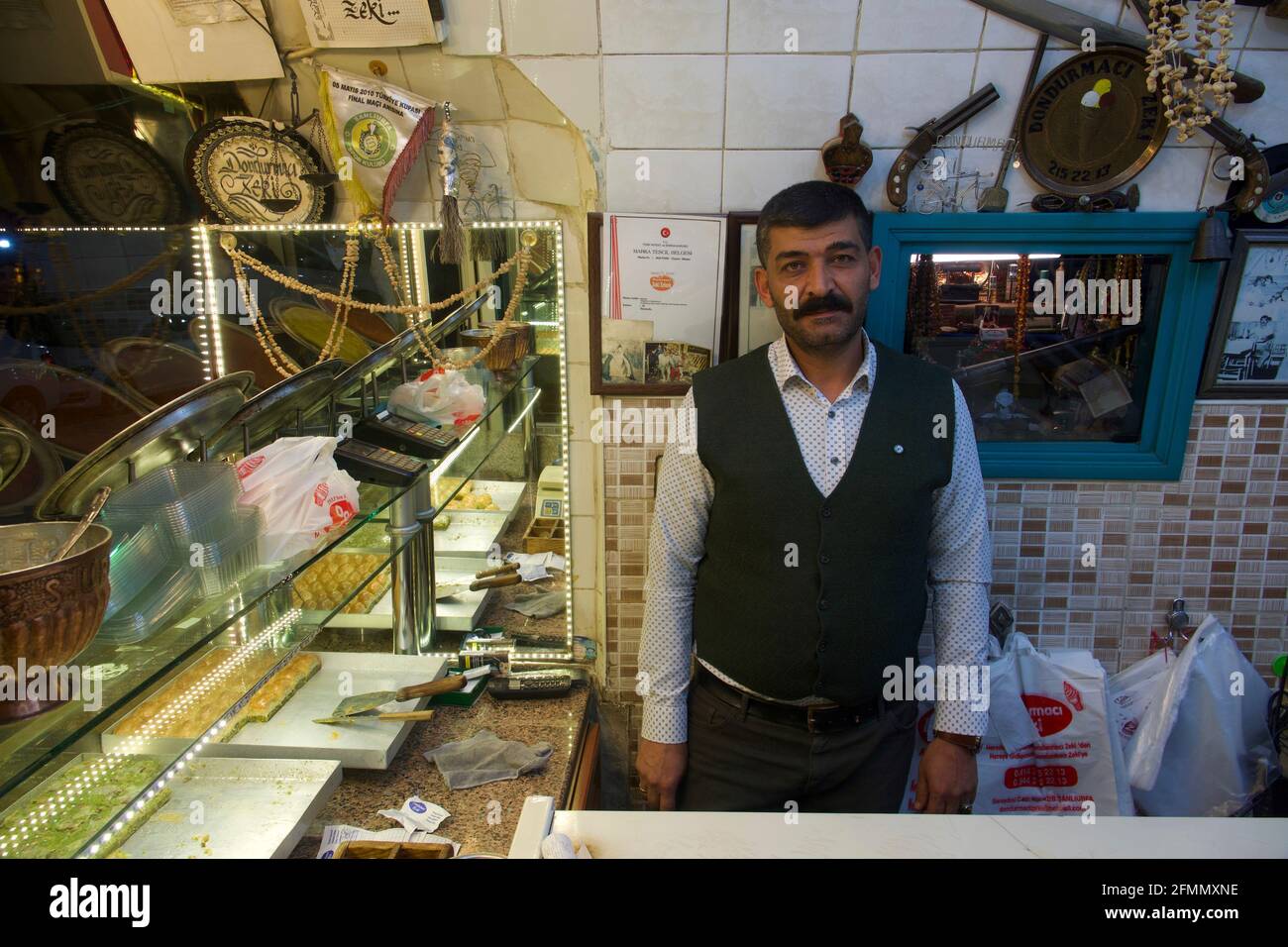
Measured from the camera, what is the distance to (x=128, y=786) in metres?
1.33

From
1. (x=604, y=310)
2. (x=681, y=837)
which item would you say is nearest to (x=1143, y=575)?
(x=604, y=310)

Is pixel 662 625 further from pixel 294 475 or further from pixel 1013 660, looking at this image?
pixel 1013 660

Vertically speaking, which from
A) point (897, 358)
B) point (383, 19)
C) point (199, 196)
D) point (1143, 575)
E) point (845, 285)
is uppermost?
point (383, 19)

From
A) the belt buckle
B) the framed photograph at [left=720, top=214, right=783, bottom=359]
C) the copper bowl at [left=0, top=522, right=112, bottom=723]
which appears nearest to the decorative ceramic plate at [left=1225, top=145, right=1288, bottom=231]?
the framed photograph at [left=720, top=214, right=783, bottom=359]

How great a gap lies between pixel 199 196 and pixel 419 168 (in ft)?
2.25

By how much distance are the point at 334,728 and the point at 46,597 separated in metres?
1.23

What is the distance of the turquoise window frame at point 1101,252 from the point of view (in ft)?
7.29

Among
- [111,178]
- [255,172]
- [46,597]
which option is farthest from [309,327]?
[46,597]

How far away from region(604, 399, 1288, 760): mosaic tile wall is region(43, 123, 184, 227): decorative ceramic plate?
1565 millimetres

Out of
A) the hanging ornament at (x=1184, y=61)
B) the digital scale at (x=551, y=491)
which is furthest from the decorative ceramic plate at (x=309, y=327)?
the hanging ornament at (x=1184, y=61)

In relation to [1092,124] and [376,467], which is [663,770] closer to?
[376,467]

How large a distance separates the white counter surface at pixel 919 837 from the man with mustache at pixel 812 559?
2.44ft

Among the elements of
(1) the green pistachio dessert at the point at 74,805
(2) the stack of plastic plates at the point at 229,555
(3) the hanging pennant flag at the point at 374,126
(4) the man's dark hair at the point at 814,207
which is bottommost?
(1) the green pistachio dessert at the point at 74,805

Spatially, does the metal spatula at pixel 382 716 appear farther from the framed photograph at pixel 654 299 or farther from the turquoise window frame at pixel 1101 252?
the turquoise window frame at pixel 1101 252
